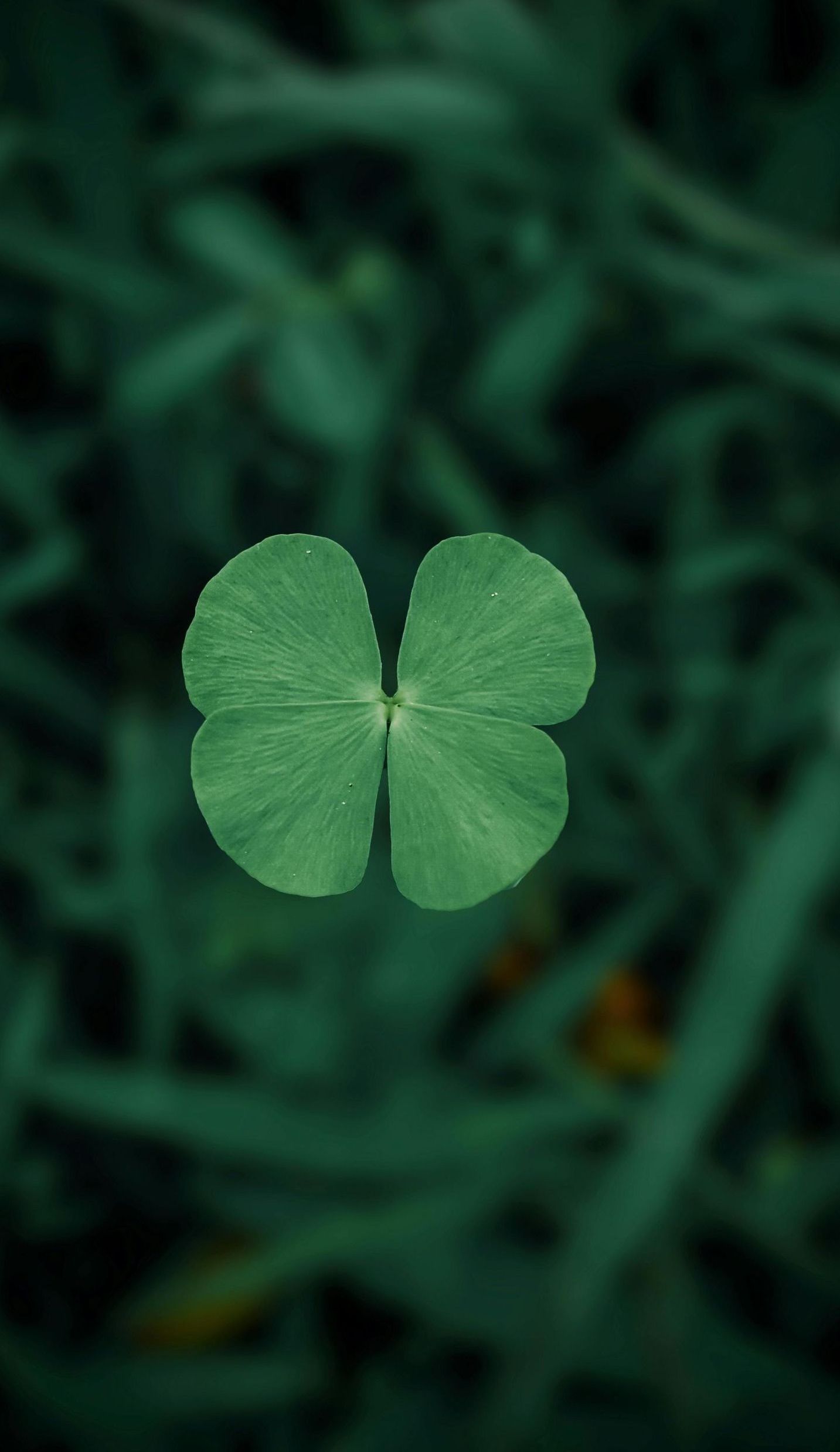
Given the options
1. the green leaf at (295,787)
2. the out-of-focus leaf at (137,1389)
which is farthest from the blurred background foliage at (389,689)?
the green leaf at (295,787)

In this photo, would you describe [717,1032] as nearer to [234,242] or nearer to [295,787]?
[295,787]

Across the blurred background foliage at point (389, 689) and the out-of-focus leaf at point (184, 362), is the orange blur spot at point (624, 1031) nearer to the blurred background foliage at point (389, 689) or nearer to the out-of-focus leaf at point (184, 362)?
the blurred background foliage at point (389, 689)

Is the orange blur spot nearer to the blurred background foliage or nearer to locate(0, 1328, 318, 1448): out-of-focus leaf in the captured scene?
the blurred background foliage

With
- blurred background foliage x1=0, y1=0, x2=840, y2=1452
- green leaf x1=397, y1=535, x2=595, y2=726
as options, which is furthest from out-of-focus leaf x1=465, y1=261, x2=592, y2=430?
green leaf x1=397, y1=535, x2=595, y2=726

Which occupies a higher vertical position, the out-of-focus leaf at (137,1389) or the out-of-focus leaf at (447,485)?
the out-of-focus leaf at (447,485)

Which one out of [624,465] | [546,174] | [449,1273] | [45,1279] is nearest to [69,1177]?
[45,1279]

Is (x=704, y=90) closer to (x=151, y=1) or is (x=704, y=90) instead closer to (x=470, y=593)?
(x=151, y=1)

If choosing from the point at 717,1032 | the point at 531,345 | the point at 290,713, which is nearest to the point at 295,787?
the point at 290,713
